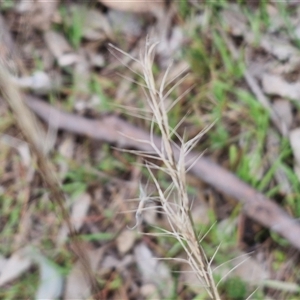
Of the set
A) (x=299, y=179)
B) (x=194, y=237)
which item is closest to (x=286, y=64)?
(x=299, y=179)

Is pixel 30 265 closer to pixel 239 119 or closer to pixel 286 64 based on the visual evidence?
pixel 239 119

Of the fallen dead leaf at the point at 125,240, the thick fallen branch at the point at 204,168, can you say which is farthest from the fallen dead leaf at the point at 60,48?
the fallen dead leaf at the point at 125,240

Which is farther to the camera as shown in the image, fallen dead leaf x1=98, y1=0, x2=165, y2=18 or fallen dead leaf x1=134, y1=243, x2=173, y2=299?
fallen dead leaf x1=98, y1=0, x2=165, y2=18

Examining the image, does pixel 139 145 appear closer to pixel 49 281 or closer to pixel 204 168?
pixel 204 168

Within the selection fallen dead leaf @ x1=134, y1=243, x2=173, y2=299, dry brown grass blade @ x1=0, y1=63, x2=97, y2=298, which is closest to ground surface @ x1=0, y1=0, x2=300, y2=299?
fallen dead leaf @ x1=134, y1=243, x2=173, y2=299

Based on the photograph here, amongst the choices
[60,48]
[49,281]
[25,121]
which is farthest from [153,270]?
[25,121]

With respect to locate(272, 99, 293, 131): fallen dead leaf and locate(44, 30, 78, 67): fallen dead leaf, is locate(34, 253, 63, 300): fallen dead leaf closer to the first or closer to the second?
locate(44, 30, 78, 67): fallen dead leaf

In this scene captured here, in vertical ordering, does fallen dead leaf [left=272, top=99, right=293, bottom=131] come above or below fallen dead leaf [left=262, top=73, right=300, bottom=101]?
below

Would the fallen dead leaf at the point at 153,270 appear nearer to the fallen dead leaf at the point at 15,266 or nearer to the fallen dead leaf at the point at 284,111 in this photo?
the fallen dead leaf at the point at 15,266

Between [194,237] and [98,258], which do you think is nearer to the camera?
[194,237]
